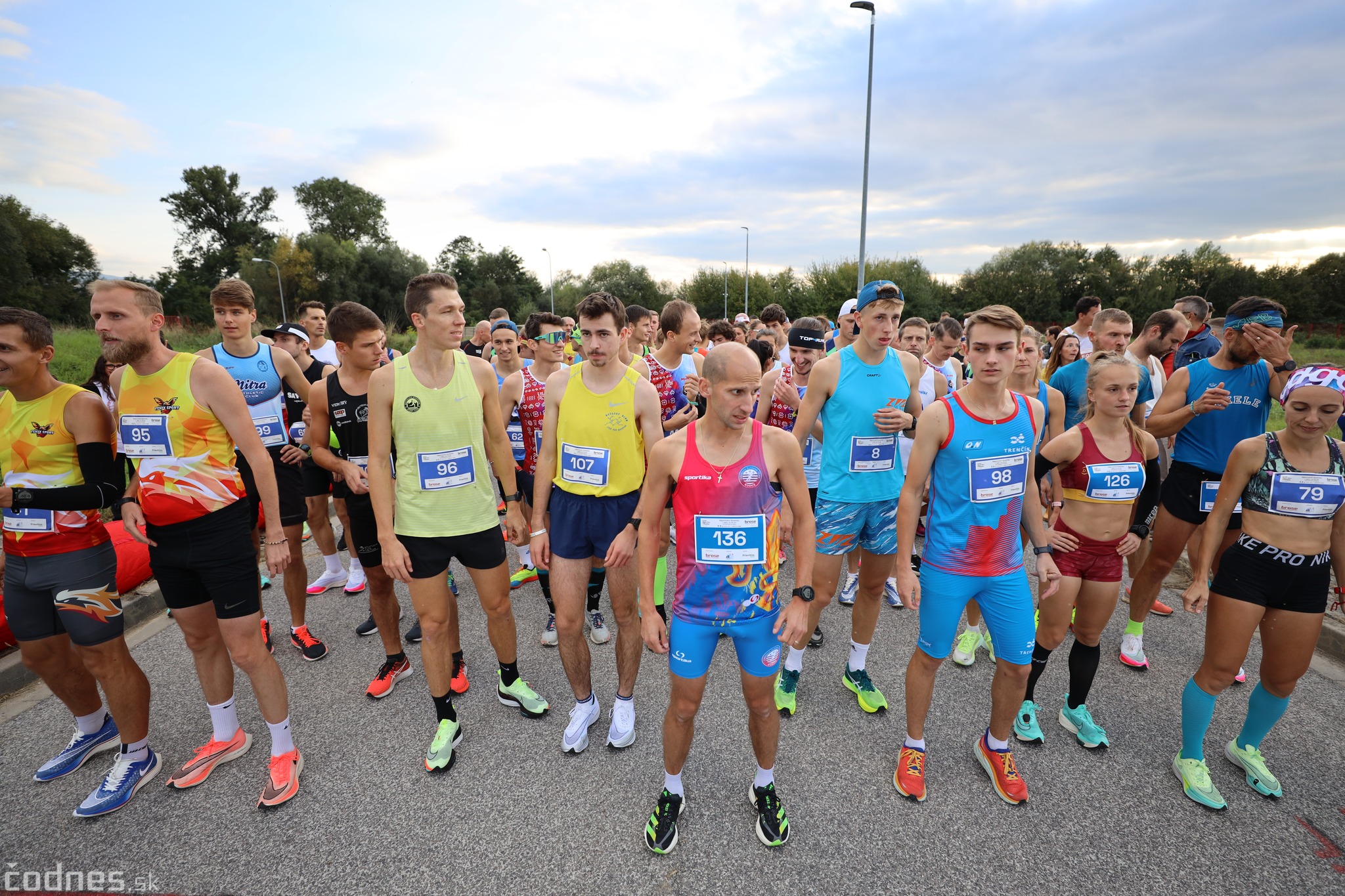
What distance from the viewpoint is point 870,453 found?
3.60m

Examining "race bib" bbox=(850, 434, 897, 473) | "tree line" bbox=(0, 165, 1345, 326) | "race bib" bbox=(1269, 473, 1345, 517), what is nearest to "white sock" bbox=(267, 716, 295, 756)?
"race bib" bbox=(850, 434, 897, 473)

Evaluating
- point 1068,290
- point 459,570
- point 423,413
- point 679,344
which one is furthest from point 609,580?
point 1068,290

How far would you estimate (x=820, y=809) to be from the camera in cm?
280

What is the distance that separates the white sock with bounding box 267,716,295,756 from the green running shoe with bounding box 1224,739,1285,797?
4.95 m

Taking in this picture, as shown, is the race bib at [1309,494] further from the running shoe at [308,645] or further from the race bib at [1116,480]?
the running shoe at [308,645]

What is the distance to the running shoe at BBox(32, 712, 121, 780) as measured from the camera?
10.0 feet

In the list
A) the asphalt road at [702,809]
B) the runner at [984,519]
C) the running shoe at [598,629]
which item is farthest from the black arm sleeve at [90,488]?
the runner at [984,519]

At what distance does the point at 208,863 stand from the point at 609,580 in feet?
6.98

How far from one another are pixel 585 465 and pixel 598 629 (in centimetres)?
183

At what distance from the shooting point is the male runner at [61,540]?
2818mm

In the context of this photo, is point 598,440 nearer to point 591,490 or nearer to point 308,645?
point 591,490

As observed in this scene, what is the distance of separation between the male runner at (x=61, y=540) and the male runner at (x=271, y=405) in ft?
3.72

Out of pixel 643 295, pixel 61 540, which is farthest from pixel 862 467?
pixel 643 295

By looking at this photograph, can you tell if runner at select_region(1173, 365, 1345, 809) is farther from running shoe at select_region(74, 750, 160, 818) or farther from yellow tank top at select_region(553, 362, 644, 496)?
running shoe at select_region(74, 750, 160, 818)
